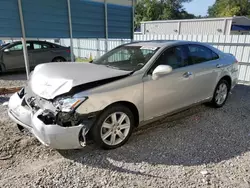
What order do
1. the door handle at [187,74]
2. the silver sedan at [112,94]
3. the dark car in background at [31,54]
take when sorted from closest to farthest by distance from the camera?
the silver sedan at [112,94] < the door handle at [187,74] < the dark car in background at [31,54]

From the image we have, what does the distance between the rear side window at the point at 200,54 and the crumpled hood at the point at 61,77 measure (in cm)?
156

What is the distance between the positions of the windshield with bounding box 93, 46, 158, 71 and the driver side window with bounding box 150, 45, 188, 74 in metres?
0.17

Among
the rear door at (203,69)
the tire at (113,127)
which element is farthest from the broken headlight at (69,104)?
the rear door at (203,69)

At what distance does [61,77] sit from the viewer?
2.69 m

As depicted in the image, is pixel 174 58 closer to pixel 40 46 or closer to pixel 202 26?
pixel 40 46

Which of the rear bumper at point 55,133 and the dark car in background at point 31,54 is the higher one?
the dark car in background at point 31,54

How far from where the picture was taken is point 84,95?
244cm

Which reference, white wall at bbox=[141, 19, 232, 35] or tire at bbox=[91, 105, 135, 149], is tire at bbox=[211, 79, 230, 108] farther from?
white wall at bbox=[141, 19, 232, 35]

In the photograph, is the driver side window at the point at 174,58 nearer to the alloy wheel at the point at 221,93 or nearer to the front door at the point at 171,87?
the front door at the point at 171,87

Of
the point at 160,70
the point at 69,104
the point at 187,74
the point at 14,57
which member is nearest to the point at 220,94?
the point at 187,74

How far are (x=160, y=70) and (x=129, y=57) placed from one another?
899mm

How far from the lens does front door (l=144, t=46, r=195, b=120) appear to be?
305cm

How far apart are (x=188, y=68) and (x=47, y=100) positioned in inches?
96.4

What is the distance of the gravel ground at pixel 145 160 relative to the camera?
229 centimetres
